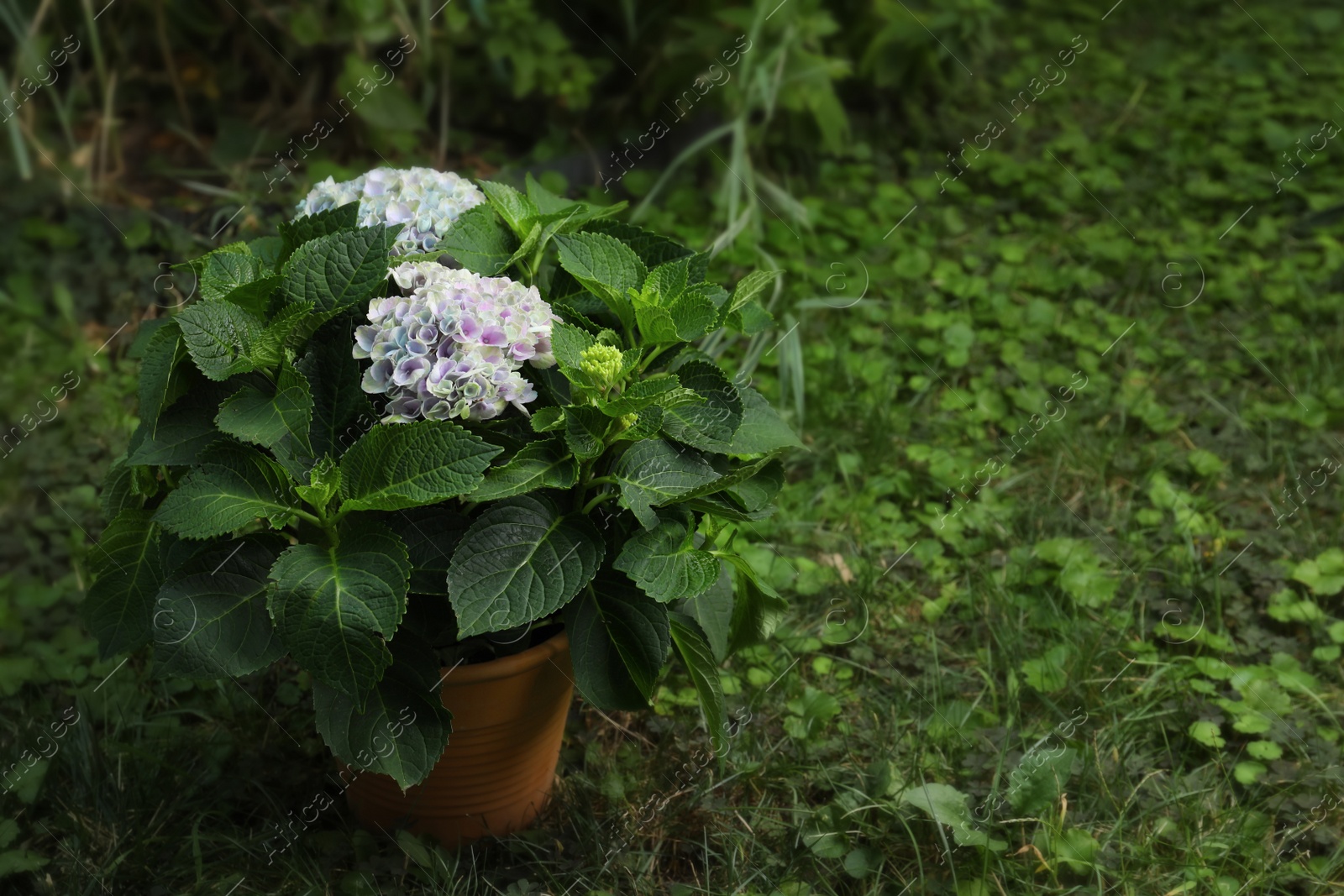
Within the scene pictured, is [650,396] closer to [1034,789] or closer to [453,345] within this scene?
[453,345]

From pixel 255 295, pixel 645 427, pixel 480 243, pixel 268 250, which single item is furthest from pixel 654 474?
pixel 268 250

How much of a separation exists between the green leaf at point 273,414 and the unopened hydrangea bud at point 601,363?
Result: 333mm

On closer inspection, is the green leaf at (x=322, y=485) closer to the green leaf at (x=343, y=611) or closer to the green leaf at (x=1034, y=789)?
the green leaf at (x=343, y=611)

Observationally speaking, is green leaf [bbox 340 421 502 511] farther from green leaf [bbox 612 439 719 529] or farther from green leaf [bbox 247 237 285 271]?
green leaf [bbox 247 237 285 271]

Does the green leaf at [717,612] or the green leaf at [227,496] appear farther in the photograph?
the green leaf at [717,612]

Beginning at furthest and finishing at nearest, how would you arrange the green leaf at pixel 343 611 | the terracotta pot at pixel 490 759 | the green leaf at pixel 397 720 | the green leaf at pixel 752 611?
the green leaf at pixel 752 611 → the terracotta pot at pixel 490 759 → the green leaf at pixel 397 720 → the green leaf at pixel 343 611

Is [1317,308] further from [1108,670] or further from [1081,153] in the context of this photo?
[1108,670]

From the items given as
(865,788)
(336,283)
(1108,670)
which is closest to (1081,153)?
(1108,670)

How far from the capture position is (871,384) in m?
2.71

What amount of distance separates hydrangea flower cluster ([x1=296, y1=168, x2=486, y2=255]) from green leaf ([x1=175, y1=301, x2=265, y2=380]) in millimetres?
242

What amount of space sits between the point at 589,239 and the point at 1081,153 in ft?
8.31

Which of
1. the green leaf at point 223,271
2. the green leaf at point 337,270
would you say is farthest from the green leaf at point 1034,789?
the green leaf at point 223,271

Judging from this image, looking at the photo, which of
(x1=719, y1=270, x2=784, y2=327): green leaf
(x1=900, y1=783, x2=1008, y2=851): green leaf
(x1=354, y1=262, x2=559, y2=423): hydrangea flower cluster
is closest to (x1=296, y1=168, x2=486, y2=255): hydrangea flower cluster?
(x1=354, y1=262, x2=559, y2=423): hydrangea flower cluster

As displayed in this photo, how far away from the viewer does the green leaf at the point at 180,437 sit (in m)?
1.48
